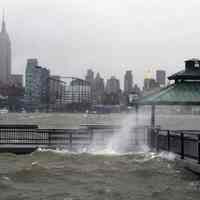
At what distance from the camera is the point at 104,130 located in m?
21.2

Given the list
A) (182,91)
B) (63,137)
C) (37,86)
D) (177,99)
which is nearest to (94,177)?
(63,137)

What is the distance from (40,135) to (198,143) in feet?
33.8

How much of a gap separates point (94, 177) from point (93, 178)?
175 mm

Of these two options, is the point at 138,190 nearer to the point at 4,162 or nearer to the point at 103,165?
the point at 103,165

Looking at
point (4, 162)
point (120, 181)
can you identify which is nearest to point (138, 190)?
point (120, 181)

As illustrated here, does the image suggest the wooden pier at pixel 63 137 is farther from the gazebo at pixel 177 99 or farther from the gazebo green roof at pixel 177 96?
the gazebo green roof at pixel 177 96

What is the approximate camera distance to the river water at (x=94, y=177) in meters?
12.3

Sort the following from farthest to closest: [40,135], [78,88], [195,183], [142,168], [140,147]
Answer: [78,88], [40,135], [140,147], [142,168], [195,183]

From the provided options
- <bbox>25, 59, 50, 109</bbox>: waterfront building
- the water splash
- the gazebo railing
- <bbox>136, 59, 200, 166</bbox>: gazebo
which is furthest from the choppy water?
<bbox>25, 59, 50, 109</bbox>: waterfront building

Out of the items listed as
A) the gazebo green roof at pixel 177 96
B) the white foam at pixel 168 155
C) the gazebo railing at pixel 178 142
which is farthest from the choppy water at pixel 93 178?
the gazebo green roof at pixel 177 96

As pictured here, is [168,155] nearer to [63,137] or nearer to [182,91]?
[182,91]

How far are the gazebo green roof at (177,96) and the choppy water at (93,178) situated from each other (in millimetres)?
2595

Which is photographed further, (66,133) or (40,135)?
(40,135)

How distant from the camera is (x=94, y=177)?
587 inches
